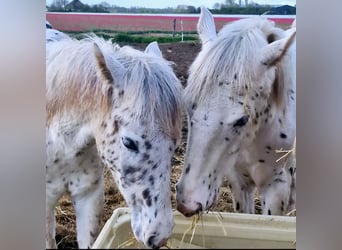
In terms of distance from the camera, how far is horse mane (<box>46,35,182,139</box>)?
5.21ft

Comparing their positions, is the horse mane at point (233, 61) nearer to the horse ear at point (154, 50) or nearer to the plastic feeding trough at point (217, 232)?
the horse ear at point (154, 50)

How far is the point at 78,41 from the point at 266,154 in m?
0.61

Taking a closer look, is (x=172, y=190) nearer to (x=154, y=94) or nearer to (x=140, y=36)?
(x=154, y=94)

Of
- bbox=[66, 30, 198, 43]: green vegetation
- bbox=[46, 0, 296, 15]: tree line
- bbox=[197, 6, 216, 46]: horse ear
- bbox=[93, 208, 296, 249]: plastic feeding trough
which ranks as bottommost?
bbox=[93, 208, 296, 249]: plastic feeding trough

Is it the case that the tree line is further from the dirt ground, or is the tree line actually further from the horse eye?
the horse eye

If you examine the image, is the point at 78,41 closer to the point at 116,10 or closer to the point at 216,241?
the point at 116,10

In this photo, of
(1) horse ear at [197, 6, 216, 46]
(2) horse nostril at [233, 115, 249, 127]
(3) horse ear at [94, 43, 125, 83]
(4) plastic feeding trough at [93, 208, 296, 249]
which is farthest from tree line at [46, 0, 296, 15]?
(4) plastic feeding trough at [93, 208, 296, 249]

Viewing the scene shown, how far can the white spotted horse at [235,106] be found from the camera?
1578 mm

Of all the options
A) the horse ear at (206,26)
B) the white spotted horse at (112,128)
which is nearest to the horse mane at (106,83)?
the white spotted horse at (112,128)

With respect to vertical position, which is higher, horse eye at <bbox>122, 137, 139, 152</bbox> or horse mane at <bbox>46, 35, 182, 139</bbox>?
horse mane at <bbox>46, 35, 182, 139</bbox>

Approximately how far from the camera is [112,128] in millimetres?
1614

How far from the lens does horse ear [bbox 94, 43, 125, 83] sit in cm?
159

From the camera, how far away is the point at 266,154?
1.65 m

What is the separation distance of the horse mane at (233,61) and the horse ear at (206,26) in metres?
0.02
